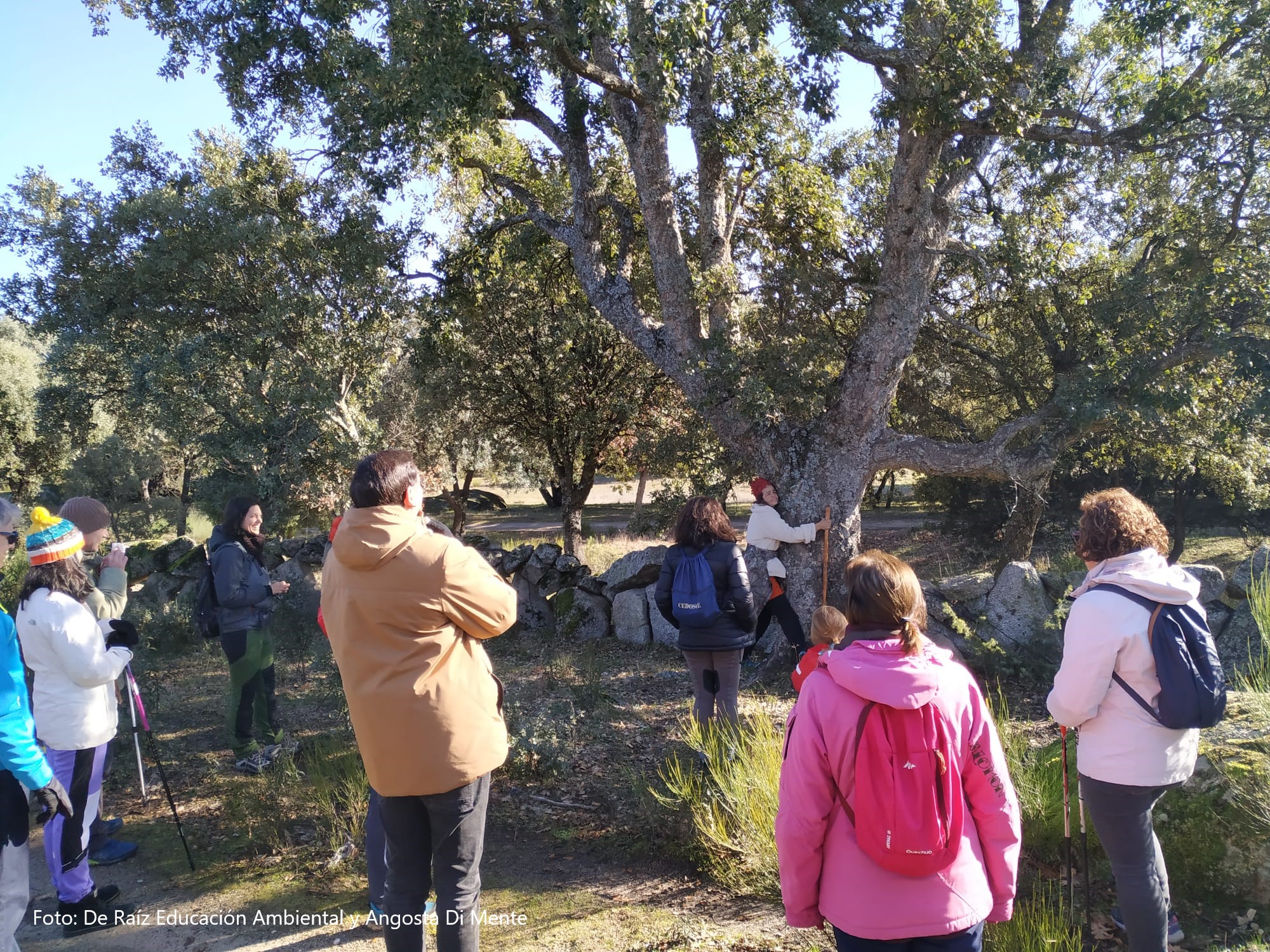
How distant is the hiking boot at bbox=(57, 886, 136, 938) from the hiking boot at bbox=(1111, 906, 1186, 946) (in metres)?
4.54

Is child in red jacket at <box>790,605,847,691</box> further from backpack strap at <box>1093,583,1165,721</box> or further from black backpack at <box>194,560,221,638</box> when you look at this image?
black backpack at <box>194,560,221,638</box>

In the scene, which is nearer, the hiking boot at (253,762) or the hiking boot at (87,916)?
the hiking boot at (87,916)

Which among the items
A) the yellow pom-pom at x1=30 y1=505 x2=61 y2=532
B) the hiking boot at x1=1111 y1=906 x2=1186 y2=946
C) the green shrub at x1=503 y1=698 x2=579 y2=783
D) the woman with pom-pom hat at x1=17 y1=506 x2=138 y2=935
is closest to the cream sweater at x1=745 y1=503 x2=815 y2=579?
the green shrub at x1=503 y1=698 x2=579 y2=783

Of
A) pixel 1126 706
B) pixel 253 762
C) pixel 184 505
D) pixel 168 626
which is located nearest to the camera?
pixel 1126 706

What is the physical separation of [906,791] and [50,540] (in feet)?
12.4

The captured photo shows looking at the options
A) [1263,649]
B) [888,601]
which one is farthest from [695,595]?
[1263,649]

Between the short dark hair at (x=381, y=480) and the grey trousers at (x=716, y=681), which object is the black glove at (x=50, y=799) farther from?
the grey trousers at (x=716, y=681)

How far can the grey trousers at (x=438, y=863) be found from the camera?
2744 millimetres

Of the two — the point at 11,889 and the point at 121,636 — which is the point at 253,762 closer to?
the point at 121,636

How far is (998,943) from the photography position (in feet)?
9.70

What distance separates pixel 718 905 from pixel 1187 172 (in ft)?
24.3

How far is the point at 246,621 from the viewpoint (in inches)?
214

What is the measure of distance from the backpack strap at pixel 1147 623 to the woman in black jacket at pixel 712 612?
79.8 inches

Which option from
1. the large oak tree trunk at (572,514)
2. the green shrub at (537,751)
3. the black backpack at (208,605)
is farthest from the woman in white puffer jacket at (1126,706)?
the large oak tree trunk at (572,514)
